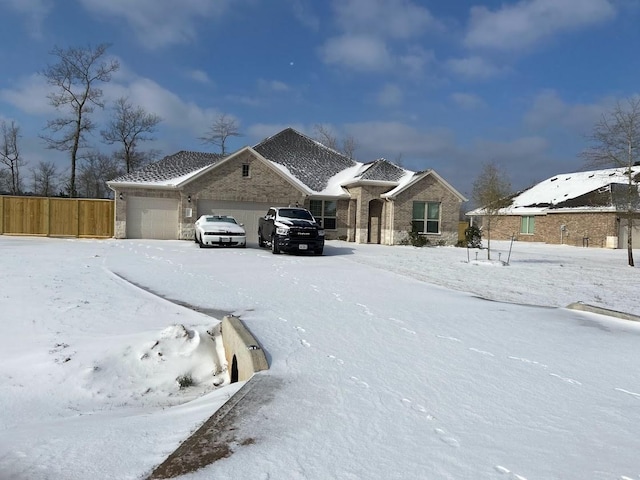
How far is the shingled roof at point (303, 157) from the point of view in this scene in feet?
96.9

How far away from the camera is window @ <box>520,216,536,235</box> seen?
38312 millimetres

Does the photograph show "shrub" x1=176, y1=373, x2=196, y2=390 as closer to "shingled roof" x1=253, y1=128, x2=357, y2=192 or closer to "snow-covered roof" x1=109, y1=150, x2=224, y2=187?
"snow-covered roof" x1=109, y1=150, x2=224, y2=187

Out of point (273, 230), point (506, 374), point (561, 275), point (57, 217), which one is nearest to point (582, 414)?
point (506, 374)

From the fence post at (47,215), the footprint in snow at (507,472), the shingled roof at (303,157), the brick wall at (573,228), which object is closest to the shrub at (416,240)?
the brick wall at (573,228)

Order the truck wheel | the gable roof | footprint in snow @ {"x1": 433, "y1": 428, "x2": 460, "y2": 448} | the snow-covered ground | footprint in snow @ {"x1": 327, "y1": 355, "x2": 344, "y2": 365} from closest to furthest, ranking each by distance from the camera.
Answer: the snow-covered ground, footprint in snow @ {"x1": 433, "y1": 428, "x2": 460, "y2": 448}, footprint in snow @ {"x1": 327, "y1": 355, "x2": 344, "y2": 365}, the truck wheel, the gable roof

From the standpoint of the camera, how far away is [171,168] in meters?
26.5

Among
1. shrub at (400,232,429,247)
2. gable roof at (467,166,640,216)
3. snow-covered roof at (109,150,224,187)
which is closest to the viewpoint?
snow-covered roof at (109,150,224,187)

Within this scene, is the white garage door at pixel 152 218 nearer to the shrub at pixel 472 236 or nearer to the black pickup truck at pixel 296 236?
the black pickup truck at pixel 296 236

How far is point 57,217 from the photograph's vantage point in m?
24.5

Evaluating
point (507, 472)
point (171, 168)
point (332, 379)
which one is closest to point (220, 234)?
point (171, 168)

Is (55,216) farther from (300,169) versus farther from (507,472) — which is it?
(507,472)

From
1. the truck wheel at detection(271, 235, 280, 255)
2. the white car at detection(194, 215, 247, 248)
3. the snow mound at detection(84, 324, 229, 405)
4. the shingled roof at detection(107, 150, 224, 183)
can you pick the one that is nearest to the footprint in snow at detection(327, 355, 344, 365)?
the snow mound at detection(84, 324, 229, 405)

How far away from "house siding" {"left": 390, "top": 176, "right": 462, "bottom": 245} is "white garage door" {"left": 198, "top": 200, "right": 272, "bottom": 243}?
23.3 ft

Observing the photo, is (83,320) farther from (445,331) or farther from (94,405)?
(445,331)
